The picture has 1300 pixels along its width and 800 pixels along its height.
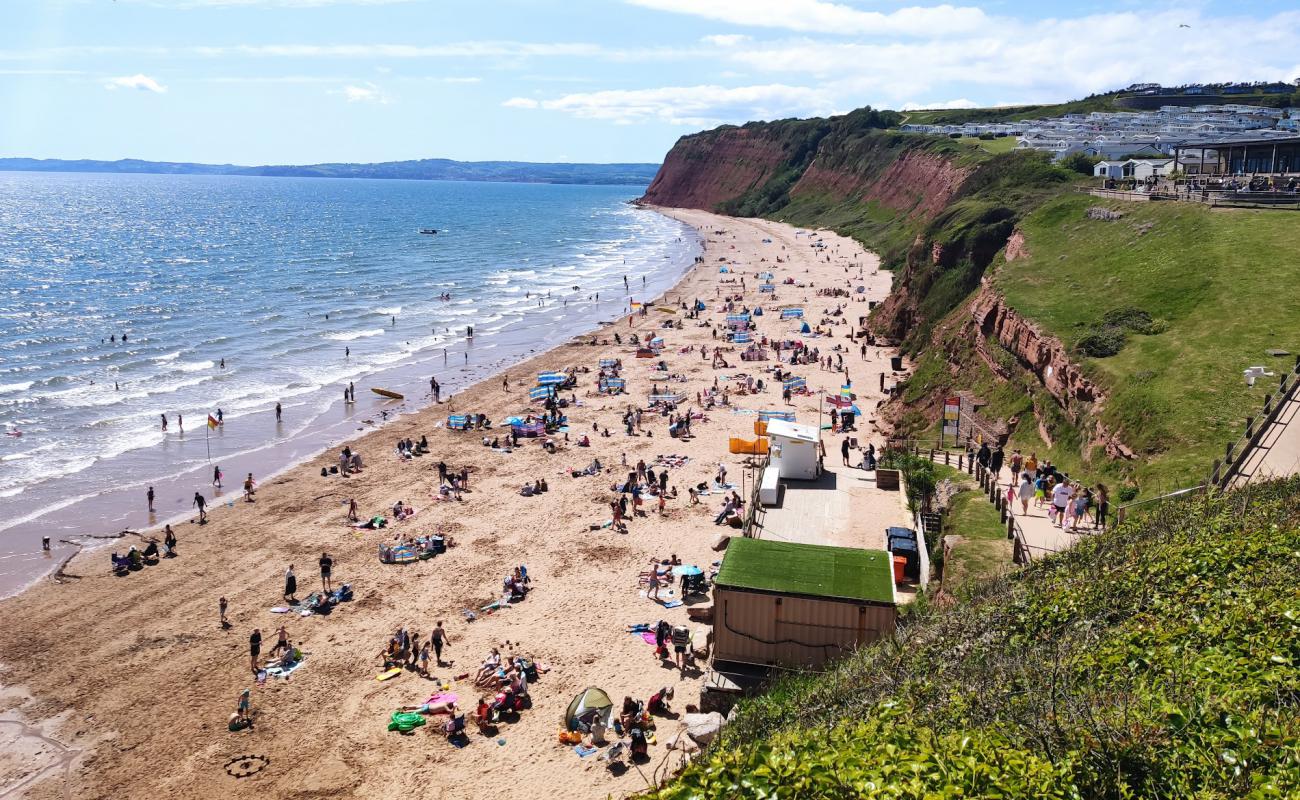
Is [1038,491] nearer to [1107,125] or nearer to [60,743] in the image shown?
[60,743]

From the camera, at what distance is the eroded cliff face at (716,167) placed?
154750 mm

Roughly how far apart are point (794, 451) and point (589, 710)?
9620 mm

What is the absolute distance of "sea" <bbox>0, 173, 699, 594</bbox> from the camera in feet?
109

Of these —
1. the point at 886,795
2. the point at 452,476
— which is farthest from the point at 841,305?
the point at 886,795

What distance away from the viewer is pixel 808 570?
16.9 m

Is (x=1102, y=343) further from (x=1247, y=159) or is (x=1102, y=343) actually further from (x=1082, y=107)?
(x=1082, y=107)

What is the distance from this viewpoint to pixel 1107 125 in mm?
96625

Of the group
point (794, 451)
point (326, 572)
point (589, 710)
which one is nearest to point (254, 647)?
point (326, 572)

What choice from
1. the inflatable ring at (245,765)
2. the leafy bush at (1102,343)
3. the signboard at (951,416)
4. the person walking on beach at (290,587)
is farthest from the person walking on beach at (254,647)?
the leafy bush at (1102,343)

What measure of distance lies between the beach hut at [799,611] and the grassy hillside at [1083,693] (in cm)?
179

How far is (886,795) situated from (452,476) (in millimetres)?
27485

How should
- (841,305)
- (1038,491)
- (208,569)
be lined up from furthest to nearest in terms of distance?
1. (841,305)
2. (208,569)
3. (1038,491)

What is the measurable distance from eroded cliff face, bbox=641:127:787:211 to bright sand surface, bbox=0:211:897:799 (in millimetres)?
126005

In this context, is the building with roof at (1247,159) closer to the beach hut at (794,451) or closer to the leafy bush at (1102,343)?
the leafy bush at (1102,343)
